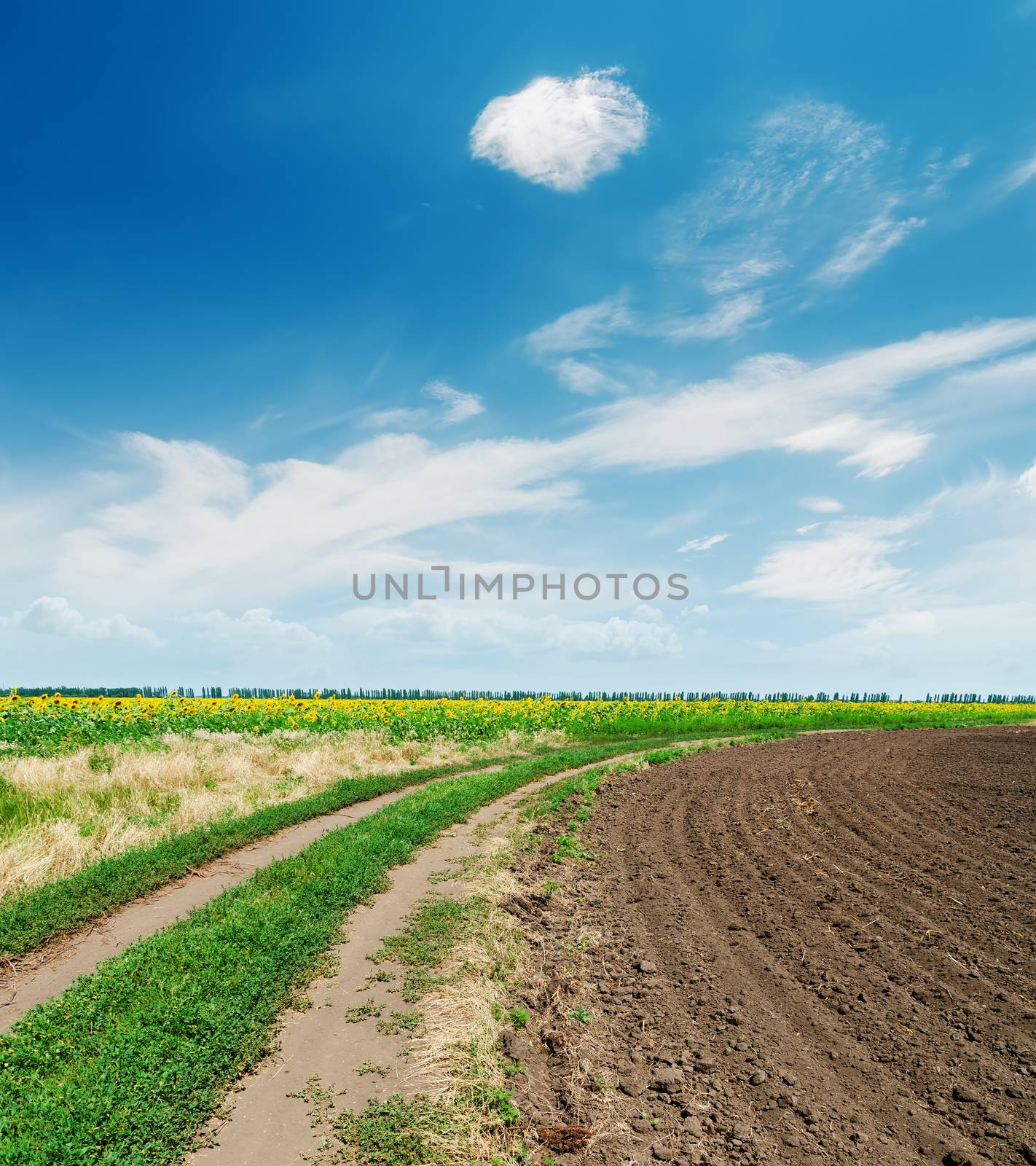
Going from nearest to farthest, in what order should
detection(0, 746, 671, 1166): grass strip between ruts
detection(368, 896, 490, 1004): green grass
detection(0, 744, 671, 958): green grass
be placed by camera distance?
detection(0, 746, 671, 1166): grass strip between ruts < detection(368, 896, 490, 1004): green grass < detection(0, 744, 671, 958): green grass

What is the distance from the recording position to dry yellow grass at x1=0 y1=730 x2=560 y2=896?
10344mm

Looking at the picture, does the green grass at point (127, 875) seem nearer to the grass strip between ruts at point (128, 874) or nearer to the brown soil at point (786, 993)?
the grass strip between ruts at point (128, 874)

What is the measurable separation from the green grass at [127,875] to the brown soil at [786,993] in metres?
4.61

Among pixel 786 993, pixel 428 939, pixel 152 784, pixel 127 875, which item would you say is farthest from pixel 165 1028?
pixel 152 784

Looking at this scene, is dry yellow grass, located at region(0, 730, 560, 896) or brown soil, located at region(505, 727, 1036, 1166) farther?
dry yellow grass, located at region(0, 730, 560, 896)

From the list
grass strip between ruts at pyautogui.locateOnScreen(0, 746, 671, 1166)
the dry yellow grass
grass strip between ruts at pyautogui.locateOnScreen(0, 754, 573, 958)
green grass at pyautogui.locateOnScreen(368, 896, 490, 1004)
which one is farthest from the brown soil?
the dry yellow grass

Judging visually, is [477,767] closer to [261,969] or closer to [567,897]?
[567,897]

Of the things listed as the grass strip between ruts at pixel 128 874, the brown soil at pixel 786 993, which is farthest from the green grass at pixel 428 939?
the grass strip between ruts at pixel 128 874

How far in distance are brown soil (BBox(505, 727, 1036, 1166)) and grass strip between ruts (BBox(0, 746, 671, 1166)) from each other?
213 cm

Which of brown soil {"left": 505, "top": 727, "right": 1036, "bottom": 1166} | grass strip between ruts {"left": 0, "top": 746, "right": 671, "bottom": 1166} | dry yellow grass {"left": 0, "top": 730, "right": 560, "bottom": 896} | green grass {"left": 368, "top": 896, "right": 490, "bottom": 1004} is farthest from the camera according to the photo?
dry yellow grass {"left": 0, "top": 730, "right": 560, "bottom": 896}

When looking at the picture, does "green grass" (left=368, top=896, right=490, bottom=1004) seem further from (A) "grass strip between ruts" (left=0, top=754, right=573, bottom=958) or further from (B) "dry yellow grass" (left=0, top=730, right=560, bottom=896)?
(B) "dry yellow grass" (left=0, top=730, right=560, bottom=896)

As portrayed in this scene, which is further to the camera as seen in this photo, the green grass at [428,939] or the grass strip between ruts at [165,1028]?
the green grass at [428,939]

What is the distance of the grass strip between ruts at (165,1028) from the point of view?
454 centimetres


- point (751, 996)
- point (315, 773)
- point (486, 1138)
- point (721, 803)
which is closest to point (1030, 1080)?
point (751, 996)
